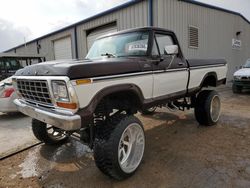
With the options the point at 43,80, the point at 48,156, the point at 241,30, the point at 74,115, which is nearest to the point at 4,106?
the point at 48,156

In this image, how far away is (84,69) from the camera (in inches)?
96.4

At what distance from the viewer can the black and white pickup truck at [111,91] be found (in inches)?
96.2

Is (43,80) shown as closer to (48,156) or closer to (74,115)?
(74,115)

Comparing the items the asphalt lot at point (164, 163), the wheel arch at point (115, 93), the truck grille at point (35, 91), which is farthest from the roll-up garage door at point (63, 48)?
the wheel arch at point (115, 93)

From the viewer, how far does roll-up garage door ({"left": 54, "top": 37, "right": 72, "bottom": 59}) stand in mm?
14586

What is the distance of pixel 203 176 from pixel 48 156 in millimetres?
2506

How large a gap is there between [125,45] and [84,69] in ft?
4.66

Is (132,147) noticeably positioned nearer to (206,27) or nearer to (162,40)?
(162,40)

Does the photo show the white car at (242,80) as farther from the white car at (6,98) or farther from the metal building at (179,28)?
the white car at (6,98)

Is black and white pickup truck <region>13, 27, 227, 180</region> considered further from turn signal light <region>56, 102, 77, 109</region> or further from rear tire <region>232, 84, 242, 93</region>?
rear tire <region>232, 84, 242, 93</region>

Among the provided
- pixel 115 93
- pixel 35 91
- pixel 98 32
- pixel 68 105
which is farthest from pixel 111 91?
pixel 98 32

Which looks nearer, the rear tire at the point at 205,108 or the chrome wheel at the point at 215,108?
the rear tire at the point at 205,108

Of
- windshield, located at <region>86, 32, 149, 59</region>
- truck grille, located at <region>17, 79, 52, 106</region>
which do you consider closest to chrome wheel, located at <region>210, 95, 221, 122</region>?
windshield, located at <region>86, 32, 149, 59</region>

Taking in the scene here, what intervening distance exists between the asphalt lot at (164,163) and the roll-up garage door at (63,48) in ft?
36.9
